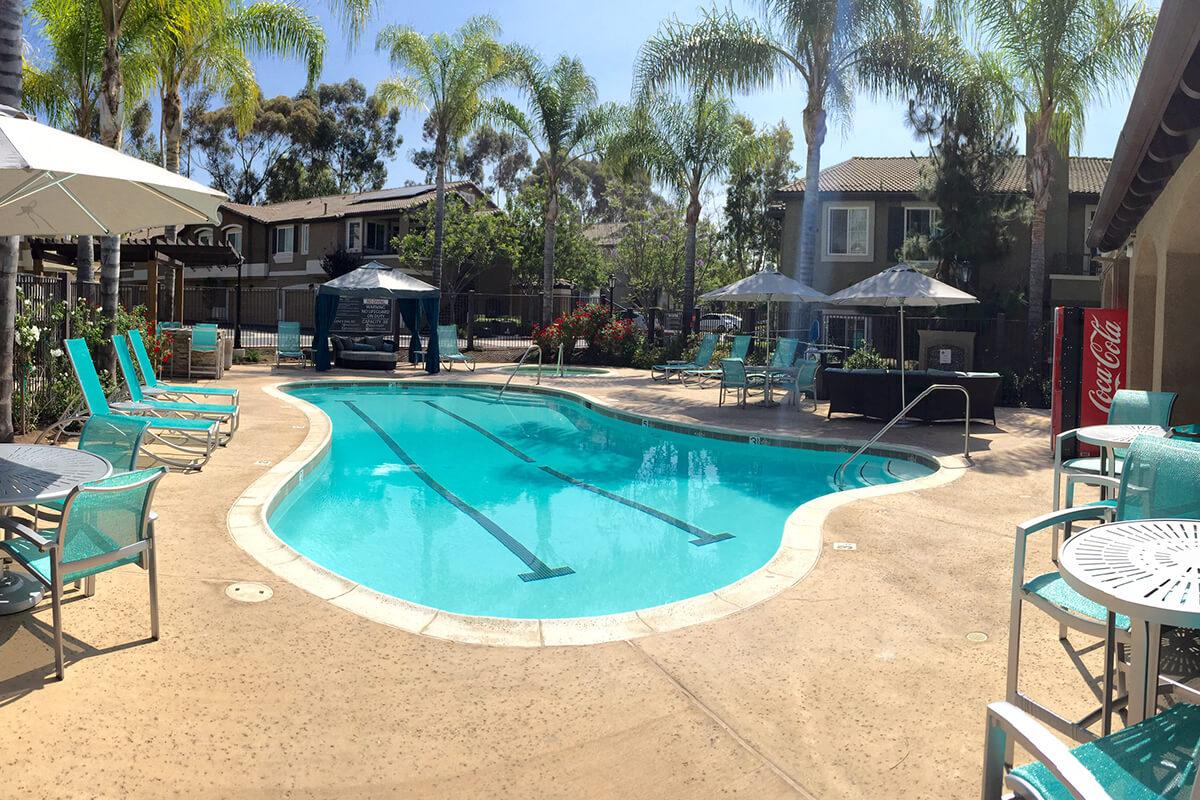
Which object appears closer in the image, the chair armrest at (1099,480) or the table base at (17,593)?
the table base at (17,593)

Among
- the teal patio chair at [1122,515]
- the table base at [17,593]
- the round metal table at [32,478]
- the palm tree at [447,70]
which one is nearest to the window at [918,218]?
the palm tree at [447,70]

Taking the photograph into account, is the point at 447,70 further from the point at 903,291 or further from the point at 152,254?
the point at 903,291

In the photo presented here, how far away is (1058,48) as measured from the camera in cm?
1585

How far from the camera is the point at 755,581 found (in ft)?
17.1

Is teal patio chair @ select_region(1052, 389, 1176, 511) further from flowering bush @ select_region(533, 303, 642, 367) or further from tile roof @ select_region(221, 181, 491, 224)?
tile roof @ select_region(221, 181, 491, 224)

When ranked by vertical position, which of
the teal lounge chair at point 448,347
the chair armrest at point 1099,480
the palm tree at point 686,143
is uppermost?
the palm tree at point 686,143

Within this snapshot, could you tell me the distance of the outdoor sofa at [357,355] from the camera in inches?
832

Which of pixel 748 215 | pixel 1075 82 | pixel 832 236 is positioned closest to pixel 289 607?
pixel 1075 82

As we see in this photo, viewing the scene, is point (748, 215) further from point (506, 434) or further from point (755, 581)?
point (755, 581)

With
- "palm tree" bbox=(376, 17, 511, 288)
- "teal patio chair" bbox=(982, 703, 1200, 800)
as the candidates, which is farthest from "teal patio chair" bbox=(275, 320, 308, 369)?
"teal patio chair" bbox=(982, 703, 1200, 800)

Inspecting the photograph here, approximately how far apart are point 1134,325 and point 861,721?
26.4 ft

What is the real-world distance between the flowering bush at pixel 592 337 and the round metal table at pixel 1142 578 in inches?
839

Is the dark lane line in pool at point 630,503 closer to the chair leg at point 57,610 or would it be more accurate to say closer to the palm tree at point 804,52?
the chair leg at point 57,610

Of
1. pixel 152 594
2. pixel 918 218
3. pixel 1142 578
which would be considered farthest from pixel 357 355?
pixel 1142 578
